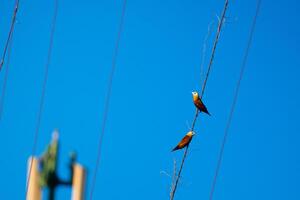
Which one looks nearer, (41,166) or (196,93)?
(41,166)

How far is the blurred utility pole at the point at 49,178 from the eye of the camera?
4.58 feet

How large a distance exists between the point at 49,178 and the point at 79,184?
0.34 ft

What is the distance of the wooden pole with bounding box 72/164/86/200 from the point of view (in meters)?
1.39

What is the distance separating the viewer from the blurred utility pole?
1.40 metres

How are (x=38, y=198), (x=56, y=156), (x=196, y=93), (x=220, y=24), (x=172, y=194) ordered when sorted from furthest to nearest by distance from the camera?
(x=196, y=93) → (x=220, y=24) → (x=172, y=194) → (x=56, y=156) → (x=38, y=198)

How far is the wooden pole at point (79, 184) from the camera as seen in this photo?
1.39 metres

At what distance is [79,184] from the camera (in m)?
1.40

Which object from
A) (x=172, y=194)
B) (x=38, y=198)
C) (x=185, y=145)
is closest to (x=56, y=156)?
(x=38, y=198)

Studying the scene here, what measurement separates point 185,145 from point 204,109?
0.25 meters

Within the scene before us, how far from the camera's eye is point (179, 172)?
2.55 metres

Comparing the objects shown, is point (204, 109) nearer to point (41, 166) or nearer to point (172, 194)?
point (172, 194)

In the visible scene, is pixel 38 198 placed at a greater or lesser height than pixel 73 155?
lesser

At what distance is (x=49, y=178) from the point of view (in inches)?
56.5

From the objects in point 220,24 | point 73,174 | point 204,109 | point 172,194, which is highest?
point 220,24
